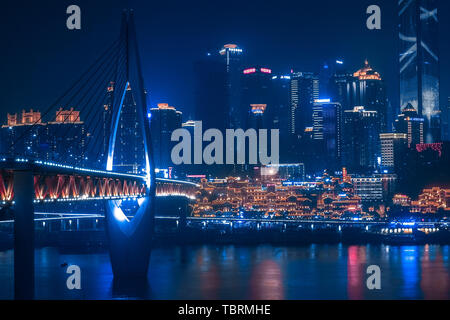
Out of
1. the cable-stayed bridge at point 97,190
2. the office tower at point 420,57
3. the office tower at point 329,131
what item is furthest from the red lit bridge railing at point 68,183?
the office tower at point 420,57

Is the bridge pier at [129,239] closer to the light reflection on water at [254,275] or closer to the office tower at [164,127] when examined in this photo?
the light reflection on water at [254,275]

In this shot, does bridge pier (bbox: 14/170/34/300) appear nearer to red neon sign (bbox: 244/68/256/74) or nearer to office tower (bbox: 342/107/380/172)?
office tower (bbox: 342/107/380/172)

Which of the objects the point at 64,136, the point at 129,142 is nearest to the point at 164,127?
the point at 129,142

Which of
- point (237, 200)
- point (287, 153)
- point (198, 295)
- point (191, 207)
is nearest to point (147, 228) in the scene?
point (198, 295)

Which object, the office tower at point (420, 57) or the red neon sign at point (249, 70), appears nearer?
the office tower at point (420, 57)

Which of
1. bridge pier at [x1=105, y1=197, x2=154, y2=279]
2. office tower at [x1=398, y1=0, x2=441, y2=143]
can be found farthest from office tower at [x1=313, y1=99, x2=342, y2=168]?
bridge pier at [x1=105, y1=197, x2=154, y2=279]

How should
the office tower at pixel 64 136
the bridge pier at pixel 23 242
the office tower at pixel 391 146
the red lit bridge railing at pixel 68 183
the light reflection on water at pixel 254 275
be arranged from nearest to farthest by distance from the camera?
the bridge pier at pixel 23 242
the red lit bridge railing at pixel 68 183
the light reflection on water at pixel 254 275
the office tower at pixel 64 136
the office tower at pixel 391 146
